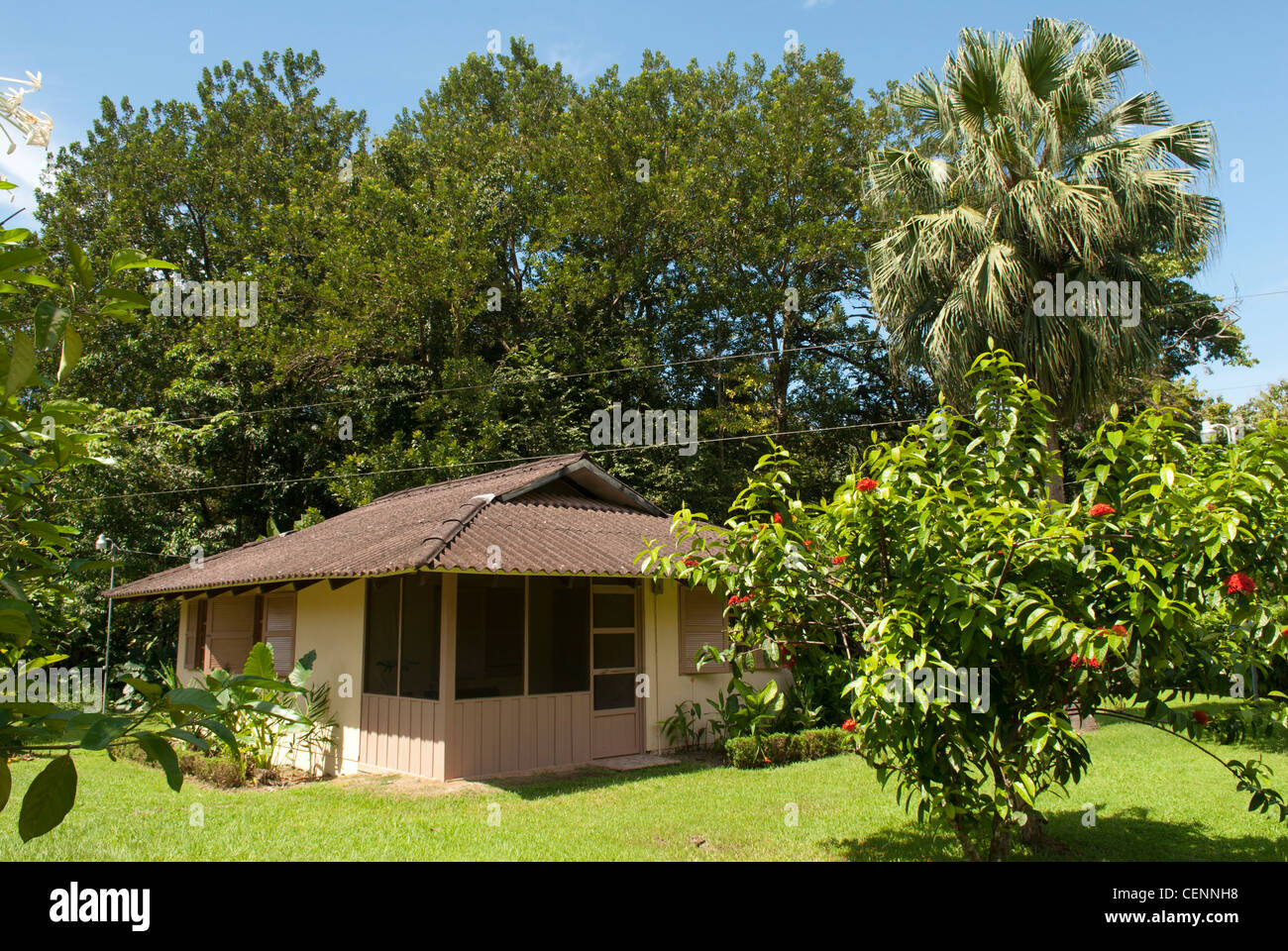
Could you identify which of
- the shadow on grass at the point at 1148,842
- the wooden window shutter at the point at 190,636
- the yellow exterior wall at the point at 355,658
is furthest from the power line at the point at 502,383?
the shadow on grass at the point at 1148,842

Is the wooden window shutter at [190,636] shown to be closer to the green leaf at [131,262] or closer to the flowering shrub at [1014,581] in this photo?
the flowering shrub at [1014,581]

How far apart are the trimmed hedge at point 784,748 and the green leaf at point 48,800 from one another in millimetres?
10343

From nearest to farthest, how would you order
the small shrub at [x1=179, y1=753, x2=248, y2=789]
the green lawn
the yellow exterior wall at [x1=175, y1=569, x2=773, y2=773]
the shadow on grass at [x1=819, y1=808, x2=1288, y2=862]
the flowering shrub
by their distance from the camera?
the flowering shrub, the shadow on grass at [x1=819, y1=808, x2=1288, y2=862], the green lawn, the small shrub at [x1=179, y1=753, x2=248, y2=789], the yellow exterior wall at [x1=175, y1=569, x2=773, y2=773]

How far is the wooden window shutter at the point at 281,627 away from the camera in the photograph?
13570 millimetres

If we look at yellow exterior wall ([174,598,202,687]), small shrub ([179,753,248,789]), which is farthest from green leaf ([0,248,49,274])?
yellow exterior wall ([174,598,202,687])

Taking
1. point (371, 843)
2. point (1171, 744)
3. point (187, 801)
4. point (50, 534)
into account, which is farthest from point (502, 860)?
point (1171, 744)

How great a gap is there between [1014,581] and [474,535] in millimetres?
7471

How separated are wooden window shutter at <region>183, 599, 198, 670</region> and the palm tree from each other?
14.6m

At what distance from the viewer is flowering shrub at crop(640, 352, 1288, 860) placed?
4.61 metres

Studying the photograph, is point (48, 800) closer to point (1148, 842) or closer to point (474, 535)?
point (1148, 842)

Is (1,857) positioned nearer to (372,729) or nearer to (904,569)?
(372,729)

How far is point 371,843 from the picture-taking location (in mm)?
7645

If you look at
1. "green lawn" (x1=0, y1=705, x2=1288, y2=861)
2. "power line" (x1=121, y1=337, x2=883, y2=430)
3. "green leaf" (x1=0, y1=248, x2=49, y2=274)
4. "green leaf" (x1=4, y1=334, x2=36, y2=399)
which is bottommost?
"green lawn" (x1=0, y1=705, x2=1288, y2=861)

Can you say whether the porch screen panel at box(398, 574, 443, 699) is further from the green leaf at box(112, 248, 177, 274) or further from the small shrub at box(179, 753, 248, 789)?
the green leaf at box(112, 248, 177, 274)
